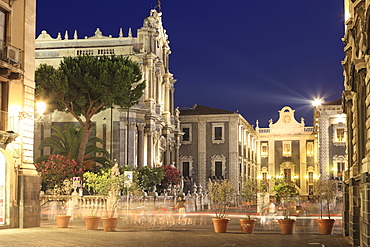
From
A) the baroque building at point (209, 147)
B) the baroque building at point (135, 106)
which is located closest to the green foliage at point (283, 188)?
the baroque building at point (135, 106)

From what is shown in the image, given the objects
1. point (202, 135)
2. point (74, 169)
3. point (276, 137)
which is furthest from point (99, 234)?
point (276, 137)

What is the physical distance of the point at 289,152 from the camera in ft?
277

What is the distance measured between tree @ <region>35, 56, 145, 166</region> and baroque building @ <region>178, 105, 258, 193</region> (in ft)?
93.6

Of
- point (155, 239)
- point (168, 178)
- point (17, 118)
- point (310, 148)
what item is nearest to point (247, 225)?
point (155, 239)

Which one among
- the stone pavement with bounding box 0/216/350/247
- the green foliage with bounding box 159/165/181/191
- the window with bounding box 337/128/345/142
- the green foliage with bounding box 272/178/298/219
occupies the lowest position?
the stone pavement with bounding box 0/216/350/247

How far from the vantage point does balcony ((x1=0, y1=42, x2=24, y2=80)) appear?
21.6 metres

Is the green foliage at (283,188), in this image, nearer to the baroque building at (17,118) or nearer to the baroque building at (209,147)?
the baroque building at (17,118)

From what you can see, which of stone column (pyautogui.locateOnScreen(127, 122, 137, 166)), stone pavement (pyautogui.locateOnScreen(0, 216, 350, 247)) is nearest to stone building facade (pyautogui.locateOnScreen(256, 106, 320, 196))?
stone column (pyautogui.locateOnScreen(127, 122, 137, 166))

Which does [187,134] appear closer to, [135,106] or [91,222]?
[135,106]

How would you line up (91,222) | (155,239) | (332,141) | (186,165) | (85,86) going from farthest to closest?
(186,165), (332,141), (85,86), (91,222), (155,239)

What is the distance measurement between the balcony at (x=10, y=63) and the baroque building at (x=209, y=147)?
47.0 m

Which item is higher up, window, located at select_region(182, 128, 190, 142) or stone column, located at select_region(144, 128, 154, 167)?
window, located at select_region(182, 128, 190, 142)

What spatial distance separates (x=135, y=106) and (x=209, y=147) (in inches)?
748

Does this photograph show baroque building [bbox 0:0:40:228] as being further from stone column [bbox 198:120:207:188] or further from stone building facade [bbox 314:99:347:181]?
stone column [bbox 198:120:207:188]
